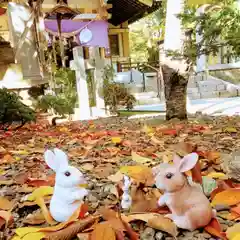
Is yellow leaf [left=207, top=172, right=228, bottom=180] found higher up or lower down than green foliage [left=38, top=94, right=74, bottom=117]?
higher up

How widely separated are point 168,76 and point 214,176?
9.39 ft

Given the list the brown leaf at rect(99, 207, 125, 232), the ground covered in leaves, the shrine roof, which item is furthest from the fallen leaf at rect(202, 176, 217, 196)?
the shrine roof

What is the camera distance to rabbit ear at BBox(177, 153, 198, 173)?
40.6 inches

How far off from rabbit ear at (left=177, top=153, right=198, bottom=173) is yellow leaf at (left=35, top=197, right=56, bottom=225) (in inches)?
17.4

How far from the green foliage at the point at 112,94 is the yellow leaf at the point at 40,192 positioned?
643cm

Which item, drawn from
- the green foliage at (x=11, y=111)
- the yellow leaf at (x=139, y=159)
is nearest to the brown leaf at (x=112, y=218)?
the yellow leaf at (x=139, y=159)

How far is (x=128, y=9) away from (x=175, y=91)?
9632mm

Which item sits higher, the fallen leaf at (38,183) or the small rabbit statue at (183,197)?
the small rabbit statue at (183,197)

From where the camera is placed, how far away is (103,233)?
0.97 meters

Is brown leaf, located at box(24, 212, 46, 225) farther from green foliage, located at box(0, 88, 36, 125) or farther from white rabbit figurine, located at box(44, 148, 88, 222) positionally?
green foliage, located at box(0, 88, 36, 125)

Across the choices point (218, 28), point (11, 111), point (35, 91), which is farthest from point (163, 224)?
point (35, 91)

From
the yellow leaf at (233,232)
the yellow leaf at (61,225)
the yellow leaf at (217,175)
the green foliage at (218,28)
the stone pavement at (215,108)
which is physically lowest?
the stone pavement at (215,108)

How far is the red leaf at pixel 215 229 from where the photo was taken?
39.0 inches

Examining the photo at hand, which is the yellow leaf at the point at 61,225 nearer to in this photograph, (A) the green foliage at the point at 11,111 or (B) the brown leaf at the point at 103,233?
(B) the brown leaf at the point at 103,233
